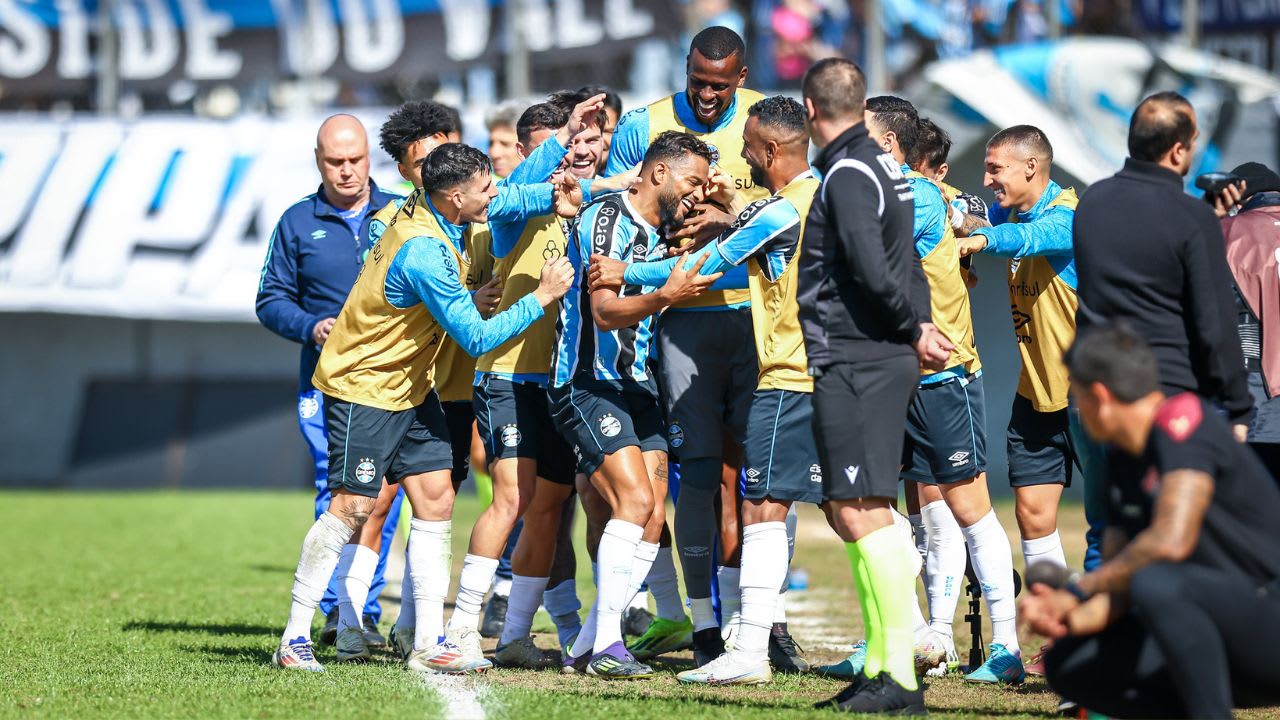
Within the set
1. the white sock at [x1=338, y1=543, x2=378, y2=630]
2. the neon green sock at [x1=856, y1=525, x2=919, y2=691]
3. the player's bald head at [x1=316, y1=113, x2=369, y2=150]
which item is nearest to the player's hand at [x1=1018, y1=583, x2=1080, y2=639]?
the neon green sock at [x1=856, y1=525, x2=919, y2=691]

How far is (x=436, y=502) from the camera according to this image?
6.93 metres

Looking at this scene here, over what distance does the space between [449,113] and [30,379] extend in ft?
43.0

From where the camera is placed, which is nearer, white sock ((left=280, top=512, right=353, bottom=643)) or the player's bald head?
white sock ((left=280, top=512, right=353, bottom=643))

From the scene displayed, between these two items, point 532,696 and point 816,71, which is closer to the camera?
point 816,71

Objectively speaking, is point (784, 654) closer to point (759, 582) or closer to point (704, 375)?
point (759, 582)

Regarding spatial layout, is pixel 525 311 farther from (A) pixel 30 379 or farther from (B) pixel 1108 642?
(A) pixel 30 379

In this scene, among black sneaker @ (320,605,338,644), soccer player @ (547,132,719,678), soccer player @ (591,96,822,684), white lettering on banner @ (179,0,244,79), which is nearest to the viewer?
soccer player @ (591,96,822,684)

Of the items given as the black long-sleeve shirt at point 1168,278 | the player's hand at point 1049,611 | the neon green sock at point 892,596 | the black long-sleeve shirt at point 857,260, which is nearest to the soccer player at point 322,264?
the black long-sleeve shirt at point 857,260

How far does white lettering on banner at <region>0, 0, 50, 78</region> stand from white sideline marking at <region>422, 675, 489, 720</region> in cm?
1380

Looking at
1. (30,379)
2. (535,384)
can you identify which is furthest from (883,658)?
(30,379)

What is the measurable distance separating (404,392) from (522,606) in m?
1.15

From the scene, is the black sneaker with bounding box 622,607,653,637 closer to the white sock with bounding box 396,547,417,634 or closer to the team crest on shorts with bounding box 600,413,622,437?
the white sock with bounding box 396,547,417,634

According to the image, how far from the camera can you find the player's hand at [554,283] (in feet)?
21.1

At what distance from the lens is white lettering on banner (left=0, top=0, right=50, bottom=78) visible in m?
17.7
